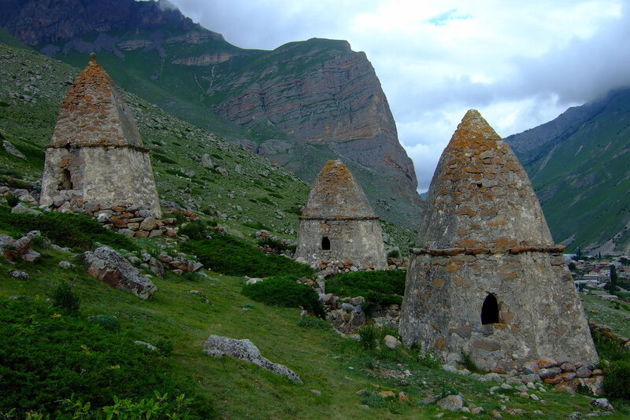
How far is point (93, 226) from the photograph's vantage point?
1573 cm

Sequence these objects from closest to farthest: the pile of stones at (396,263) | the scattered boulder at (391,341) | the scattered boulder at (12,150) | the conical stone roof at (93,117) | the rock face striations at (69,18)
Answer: the scattered boulder at (391,341), the conical stone roof at (93,117), the pile of stones at (396,263), the scattered boulder at (12,150), the rock face striations at (69,18)

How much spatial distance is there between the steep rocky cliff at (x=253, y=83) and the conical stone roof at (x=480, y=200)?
309 ft

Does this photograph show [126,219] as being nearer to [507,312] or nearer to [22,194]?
[22,194]

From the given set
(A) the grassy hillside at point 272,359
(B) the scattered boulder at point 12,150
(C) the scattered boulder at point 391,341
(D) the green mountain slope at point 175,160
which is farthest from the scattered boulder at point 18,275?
(B) the scattered boulder at point 12,150

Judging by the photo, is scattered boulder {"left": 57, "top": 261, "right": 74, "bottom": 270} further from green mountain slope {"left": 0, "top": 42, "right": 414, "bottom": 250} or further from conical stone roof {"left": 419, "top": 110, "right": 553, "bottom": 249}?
green mountain slope {"left": 0, "top": 42, "right": 414, "bottom": 250}

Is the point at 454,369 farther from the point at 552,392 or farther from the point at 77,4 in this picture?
the point at 77,4

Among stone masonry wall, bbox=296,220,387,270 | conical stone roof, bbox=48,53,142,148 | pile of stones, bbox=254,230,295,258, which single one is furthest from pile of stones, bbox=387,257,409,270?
conical stone roof, bbox=48,53,142,148

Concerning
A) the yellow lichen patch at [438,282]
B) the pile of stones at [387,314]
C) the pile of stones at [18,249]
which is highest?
the yellow lichen patch at [438,282]

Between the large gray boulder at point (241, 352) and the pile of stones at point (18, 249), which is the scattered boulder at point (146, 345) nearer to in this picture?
the large gray boulder at point (241, 352)

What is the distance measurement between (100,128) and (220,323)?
11.4 meters

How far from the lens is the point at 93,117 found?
19.1 meters

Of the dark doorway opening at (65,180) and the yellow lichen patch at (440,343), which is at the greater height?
the dark doorway opening at (65,180)

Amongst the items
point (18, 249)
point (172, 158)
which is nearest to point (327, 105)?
point (172, 158)

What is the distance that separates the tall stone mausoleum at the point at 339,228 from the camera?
70.7ft
